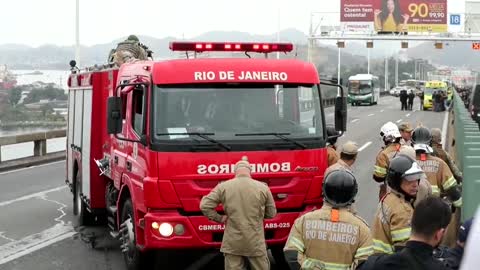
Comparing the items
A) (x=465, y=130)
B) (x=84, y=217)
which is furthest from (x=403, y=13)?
(x=84, y=217)

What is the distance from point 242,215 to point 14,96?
33.7 ft

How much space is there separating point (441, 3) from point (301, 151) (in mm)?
43444

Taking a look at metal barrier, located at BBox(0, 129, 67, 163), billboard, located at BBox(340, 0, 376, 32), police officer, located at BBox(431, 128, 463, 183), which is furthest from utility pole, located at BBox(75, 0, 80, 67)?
billboard, located at BBox(340, 0, 376, 32)

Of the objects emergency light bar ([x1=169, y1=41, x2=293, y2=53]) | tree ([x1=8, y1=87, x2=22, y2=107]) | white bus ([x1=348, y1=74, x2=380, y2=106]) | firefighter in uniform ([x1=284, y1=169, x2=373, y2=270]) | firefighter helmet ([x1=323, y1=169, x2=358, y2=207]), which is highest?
white bus ([x1=348, y1=74, x2=380, y2=106])

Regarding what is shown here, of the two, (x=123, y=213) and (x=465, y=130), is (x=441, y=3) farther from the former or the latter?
(x=123, y=213)

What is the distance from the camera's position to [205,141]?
7258 mm

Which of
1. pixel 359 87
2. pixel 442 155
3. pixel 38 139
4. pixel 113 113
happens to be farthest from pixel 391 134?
pixel 359 87

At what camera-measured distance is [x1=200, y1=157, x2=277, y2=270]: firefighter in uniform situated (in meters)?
6.35

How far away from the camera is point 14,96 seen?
49.9ft


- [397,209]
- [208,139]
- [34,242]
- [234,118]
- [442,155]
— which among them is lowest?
[34,242]

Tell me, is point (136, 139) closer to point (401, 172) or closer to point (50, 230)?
point (401, 172)

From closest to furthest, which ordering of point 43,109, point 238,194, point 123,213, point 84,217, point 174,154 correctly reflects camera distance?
point 238,194
point 174,154
point 123,213
point 84,217
point 43,109

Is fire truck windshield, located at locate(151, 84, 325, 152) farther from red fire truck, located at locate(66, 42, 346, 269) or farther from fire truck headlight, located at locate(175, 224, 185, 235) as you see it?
fire truck headlight, located at locate(175, 224, 185, 235)

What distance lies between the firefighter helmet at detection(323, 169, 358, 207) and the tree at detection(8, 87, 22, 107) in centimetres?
1176
